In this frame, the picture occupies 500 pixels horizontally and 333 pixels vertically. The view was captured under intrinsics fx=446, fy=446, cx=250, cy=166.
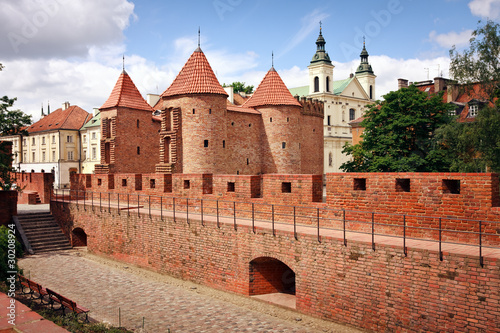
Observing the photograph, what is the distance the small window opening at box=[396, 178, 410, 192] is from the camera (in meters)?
10.8

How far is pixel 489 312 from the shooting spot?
24.9 feet

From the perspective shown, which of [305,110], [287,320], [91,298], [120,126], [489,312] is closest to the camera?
[489,312]

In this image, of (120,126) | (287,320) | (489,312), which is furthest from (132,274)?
(120,126)

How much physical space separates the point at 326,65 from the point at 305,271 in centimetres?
5198

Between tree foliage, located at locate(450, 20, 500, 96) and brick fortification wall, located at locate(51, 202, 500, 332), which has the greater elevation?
tree foliage, located at locate(450, 20, 500, 96)

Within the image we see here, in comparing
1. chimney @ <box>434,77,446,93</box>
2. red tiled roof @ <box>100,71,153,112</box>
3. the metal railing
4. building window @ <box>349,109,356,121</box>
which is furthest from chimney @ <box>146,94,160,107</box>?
building window @ <box>349,109,356,121</box>

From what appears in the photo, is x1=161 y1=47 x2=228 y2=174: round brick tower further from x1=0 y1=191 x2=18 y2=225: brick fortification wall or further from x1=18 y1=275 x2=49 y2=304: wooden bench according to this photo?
x1=18 y1=275 x2=49 y2=304: wooden bench

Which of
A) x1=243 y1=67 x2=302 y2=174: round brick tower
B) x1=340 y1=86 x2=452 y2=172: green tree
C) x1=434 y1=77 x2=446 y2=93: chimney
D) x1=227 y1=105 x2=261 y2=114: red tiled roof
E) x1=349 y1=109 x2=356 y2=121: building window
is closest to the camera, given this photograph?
x1=340 y1=86 x2=452 y2=172: green tree

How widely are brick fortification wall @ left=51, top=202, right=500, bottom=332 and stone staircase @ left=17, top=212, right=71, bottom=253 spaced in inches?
237

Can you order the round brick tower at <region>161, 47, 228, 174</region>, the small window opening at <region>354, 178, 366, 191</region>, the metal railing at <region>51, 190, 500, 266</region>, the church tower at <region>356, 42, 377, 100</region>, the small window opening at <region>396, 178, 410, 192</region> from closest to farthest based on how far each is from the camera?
the metal railing at <region>51, 190, 500, 266</region> → the small window opening at <region>396, 178, 410, 192</region> → the small window opening at <region>354, 178, 366, 191</region> → the round brick tower at <region>161, 47, 228, 174</region> → the church tower at <region>356, 42, 377, 100</region>

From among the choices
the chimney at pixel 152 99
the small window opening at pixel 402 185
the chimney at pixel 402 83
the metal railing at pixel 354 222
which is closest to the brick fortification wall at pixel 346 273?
the metal railing at pixel 354 222

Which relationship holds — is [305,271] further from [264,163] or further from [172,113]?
[264,163]

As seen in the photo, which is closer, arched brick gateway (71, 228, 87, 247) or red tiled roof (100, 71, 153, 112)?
arched brick gateway (71, 228, 87, 247)

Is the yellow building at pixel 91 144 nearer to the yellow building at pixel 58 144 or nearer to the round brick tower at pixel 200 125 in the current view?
the yellow building at pixel 58 144
